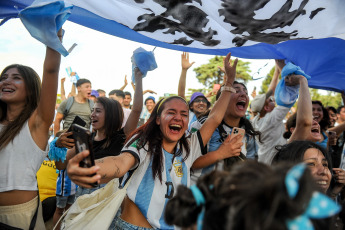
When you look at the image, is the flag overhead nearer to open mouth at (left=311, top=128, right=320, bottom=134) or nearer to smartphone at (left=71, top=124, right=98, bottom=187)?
open mouth at (left=311, top=128, right=320, bottom=134)

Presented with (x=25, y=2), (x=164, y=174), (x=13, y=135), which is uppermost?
(x=25, y=2)

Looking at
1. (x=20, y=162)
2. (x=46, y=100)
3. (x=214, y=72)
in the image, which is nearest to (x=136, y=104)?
(x=46, y=100)

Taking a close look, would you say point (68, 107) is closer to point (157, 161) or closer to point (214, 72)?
point (157, 161)

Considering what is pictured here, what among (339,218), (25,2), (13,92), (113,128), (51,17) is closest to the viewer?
(51,17)

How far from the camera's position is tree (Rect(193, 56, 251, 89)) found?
35.9 metres

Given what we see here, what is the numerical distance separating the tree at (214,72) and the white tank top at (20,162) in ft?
113

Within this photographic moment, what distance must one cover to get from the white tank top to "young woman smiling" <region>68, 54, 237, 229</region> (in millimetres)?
478

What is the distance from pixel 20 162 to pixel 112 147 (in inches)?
41.6

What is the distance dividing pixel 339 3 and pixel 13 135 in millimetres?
2499

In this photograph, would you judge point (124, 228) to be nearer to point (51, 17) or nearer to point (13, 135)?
point (13, 135)

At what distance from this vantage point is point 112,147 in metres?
2.66

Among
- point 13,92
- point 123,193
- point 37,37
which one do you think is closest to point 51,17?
point 37,37

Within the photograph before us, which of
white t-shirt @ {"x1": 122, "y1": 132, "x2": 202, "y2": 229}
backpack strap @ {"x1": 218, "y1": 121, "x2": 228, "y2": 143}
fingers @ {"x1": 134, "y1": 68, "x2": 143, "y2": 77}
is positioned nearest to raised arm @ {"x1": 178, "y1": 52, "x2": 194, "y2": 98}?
fingers @ {"x1": 134, "y1": 68, "x2": 143, "y2": 77}

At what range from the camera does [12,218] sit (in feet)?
5.27
